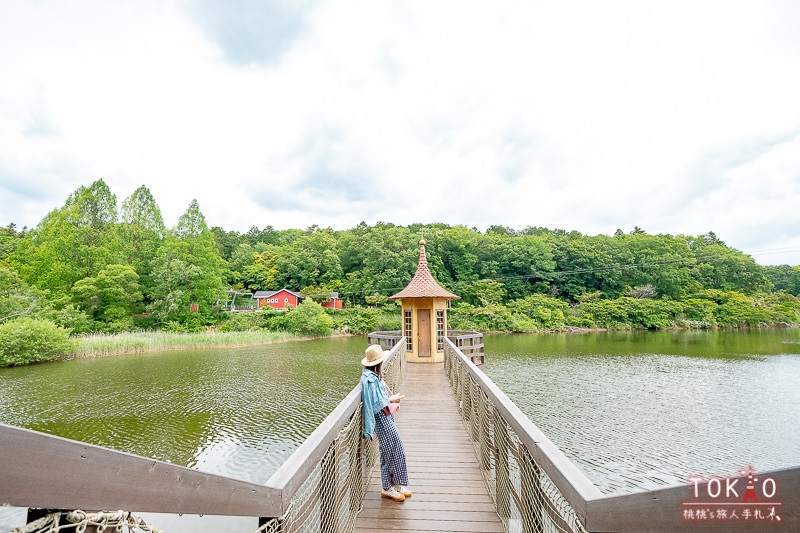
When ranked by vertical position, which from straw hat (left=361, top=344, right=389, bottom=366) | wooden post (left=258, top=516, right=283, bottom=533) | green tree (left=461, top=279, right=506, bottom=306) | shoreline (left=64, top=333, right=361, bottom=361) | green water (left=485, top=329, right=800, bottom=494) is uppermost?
green tree (left=461, top=279, right=506, bottom=306)

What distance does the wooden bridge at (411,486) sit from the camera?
803 millimetres

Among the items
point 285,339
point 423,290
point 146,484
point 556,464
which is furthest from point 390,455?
point 285,339

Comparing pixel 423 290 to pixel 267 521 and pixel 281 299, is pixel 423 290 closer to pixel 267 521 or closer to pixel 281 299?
pixel 267 521

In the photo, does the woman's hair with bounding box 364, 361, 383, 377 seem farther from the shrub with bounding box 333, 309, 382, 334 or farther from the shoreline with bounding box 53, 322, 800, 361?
the shrub with bounding box 333, 309, 382, 334

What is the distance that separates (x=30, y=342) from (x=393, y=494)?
66.4ft

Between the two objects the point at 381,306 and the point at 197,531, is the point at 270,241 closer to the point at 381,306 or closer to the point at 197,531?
the point at 381,306

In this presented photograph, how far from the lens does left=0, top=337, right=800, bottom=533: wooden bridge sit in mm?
803

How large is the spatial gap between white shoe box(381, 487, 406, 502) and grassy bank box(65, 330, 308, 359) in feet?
67.9

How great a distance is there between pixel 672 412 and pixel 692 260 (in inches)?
1502

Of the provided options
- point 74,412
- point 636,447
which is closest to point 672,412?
point 636,447

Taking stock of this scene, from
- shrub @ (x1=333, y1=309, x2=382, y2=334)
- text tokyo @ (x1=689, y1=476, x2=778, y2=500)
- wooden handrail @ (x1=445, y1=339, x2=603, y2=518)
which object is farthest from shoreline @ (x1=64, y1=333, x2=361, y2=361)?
text tokyo @ (x1=689, y1=476, x2=778, y2=500)

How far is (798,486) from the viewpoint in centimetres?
88

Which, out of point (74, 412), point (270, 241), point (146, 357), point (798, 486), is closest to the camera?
point (798, 486)

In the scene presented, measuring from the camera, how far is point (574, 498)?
5.05 ft
